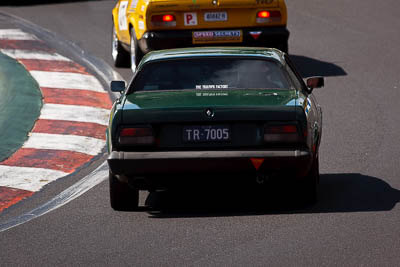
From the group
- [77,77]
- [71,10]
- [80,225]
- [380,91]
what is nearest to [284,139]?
[80,225]

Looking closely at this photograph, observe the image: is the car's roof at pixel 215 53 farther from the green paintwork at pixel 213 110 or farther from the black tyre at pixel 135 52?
the black tyre at pixel 135 52

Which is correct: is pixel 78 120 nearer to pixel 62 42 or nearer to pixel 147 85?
pixel 147 85

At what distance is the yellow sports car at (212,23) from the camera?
48.9ft

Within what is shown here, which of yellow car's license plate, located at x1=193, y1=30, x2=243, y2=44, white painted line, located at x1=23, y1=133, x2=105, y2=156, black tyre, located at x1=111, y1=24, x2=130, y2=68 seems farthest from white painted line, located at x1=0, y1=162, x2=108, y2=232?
black tyre, located at x1=111, y1=24, x2=130, y2=68

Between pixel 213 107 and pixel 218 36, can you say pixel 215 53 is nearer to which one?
pixel 213 107

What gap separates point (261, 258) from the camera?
6.96 meters

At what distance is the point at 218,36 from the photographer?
49.3ft

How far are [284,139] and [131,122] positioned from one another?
1145 mm

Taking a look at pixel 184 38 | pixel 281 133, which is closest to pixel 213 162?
pixel 281 133

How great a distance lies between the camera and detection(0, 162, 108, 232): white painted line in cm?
857

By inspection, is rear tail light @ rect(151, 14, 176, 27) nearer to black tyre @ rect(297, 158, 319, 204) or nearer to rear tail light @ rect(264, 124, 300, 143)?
black tyre @ rect(297, 158, 319, 204)

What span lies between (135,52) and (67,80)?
112cm

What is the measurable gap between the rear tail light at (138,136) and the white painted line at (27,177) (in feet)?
6.58

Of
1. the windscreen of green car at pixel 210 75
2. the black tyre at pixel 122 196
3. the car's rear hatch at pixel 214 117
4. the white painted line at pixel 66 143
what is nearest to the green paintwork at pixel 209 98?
the car's rear hatch at pixel 214 117
